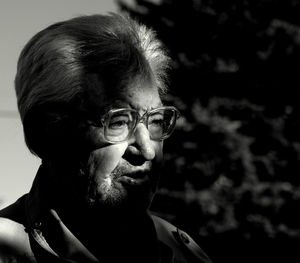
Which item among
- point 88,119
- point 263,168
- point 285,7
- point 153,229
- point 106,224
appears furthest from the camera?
point 285,7

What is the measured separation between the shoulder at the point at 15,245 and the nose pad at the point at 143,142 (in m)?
0.39

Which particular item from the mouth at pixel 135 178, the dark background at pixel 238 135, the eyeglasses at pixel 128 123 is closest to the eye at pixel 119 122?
the eyeglasses at pixel 128 123

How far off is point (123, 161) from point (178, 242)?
591mm

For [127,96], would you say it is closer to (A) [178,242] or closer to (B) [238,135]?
(A) [178,242]

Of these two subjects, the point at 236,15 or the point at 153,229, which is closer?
→ the point at 153,229

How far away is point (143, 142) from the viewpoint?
1.47 m

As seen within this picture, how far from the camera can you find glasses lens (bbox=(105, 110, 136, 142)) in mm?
1438

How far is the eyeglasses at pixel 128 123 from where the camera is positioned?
1436 millimetres

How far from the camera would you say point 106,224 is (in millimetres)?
1561

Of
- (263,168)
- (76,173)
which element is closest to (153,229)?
(76,173)

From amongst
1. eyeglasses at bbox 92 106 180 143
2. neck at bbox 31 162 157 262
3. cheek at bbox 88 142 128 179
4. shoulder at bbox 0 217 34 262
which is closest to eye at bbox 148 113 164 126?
eyeglasses at bbox 92 106 180 143

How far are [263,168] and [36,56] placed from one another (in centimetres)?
695

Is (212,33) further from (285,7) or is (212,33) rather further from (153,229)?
(153,229)

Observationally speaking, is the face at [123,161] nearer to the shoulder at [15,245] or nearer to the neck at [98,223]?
the neck at [98,223]
